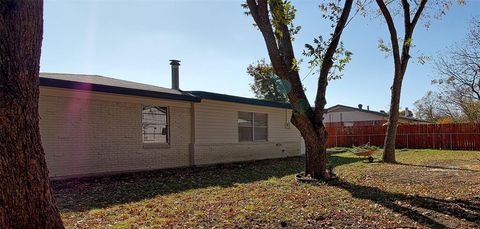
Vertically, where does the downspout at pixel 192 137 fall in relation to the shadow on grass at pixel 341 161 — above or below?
above

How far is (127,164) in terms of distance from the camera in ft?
39.0

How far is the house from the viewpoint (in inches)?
400

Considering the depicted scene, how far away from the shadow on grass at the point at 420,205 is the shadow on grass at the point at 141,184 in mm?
3485

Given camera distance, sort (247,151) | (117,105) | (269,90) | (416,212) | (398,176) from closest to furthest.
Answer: (416,212) < (398,176) < (117,105) < (247,151) < (269,90)

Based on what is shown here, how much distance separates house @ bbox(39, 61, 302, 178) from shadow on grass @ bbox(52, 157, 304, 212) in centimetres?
68

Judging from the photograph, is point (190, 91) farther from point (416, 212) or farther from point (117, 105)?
point (416, 212)

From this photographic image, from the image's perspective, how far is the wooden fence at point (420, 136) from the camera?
24125 millimetres

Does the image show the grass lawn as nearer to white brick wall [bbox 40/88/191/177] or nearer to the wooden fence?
white brick wall [bbox 40/88/191/177]

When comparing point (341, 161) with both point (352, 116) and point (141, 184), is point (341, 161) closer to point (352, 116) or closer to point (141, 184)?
point (141, 184)

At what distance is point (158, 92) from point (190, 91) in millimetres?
2115

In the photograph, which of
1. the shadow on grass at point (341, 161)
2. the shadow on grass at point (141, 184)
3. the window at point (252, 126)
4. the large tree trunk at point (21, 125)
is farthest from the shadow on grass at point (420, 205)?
the window at point (252, 126)

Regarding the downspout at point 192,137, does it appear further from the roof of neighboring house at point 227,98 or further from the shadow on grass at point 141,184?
the shadow on grass at point 141,184

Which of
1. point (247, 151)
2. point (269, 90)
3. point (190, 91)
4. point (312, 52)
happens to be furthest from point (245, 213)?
point (269, 90)

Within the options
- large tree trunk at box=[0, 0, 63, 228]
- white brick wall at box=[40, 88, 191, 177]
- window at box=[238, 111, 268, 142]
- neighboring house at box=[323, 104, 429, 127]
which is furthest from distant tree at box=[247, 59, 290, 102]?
large tree trunk at box=[0, 0, 63, 228]
